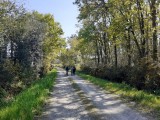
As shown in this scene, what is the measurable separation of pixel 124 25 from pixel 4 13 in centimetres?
1237

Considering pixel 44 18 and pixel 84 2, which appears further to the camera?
pixel 44 18

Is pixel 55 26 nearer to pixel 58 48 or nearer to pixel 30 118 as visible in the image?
pixel 58 48

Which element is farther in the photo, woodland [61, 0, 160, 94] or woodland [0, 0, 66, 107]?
woodland [0, 0, 66, 107]

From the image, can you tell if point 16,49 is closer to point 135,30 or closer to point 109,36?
point 109,36

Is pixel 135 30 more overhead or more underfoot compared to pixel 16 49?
more overhead

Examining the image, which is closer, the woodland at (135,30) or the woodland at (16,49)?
the woodland at (135,30)

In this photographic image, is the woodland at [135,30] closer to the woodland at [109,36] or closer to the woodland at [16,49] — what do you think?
the woodland at [109,36]

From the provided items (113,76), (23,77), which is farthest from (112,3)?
(23,77)

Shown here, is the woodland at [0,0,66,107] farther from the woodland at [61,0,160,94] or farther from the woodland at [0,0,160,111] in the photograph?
the woodland at [61,0,160,94]

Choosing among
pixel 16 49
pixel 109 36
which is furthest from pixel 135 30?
pixel 16 49

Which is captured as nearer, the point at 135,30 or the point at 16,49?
the point at 16,49

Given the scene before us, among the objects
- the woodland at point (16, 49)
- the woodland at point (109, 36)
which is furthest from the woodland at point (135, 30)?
the woodland at point (16, 49)

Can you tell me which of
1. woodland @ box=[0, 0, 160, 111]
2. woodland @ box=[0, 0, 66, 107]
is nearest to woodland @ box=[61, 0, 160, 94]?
woodland @ box=[0, 0, 160, 111]

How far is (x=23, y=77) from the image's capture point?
29.5 metres
